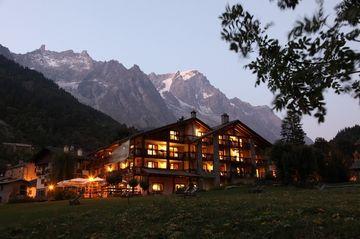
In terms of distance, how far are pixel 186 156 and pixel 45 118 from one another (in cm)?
9903

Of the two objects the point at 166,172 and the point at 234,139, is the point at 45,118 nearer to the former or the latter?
the point at 234,139

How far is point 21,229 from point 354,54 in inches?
668

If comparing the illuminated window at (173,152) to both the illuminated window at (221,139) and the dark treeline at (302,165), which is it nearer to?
the illuminated window at (221,139)

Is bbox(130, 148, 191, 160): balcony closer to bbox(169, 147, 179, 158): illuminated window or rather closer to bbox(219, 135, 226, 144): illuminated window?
bbox(169, 147, 179, 158): illuminated window

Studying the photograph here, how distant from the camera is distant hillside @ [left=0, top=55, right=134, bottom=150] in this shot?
136250mm

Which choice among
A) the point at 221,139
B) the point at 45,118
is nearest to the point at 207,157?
the point at 221,139

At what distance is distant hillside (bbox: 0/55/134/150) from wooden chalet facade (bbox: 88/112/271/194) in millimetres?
53645

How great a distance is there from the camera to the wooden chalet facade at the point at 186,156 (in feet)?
205

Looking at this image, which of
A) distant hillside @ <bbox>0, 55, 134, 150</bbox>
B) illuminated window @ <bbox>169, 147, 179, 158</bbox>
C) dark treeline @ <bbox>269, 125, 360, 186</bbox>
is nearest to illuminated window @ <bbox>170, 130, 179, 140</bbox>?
illuminated window @ <bbox>169, 147, 179, 158</bbox>

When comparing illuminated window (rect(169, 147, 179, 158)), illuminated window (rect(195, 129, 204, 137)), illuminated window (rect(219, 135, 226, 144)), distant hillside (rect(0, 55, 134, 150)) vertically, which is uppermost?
distant hillside (rect(0, 55, 134, 150))

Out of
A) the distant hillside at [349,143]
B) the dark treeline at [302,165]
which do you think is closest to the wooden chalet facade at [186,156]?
the dark treeline at [302,165]

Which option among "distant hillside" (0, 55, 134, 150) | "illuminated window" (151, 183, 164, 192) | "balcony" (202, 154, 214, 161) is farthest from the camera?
"distant hillside" (0, 55, 134, 150)

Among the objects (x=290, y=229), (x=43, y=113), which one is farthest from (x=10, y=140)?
(x=290, y=229)

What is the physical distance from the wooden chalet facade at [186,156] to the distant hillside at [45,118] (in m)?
53.6
